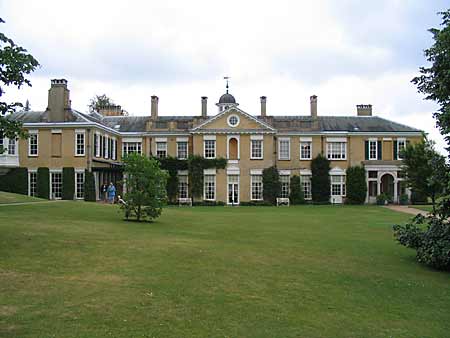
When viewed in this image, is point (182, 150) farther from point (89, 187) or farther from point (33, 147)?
point (33, 147)

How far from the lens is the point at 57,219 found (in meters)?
19.2

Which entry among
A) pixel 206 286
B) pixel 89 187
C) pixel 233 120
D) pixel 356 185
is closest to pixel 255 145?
pixel 233 120

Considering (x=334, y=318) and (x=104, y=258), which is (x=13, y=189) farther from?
(x=334, y=318)

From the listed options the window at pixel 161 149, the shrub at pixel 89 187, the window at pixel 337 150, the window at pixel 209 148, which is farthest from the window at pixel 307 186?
the shrub at pixel 89 187

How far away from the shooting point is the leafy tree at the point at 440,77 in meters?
12.7

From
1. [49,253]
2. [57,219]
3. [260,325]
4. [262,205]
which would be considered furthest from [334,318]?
[262,205]

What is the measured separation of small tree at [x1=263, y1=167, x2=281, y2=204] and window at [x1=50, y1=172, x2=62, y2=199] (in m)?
16.4

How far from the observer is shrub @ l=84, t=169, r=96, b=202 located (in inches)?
1537

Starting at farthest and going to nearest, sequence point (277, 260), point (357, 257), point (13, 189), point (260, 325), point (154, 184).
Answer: point (13, 189) → point (154, 184) → point (357, 257) → point (277, 260) → point (260, 325)

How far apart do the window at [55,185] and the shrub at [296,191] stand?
18946 mm

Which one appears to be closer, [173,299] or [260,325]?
[260,325]

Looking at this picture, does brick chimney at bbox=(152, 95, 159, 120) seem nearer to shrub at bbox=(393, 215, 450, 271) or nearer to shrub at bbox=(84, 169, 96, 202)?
shrub at bbox=(84, 169, 96, 202)

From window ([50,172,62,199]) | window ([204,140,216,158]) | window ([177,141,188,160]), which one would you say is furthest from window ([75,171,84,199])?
window ([204,140,216,158])

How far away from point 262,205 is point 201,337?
118 ft
